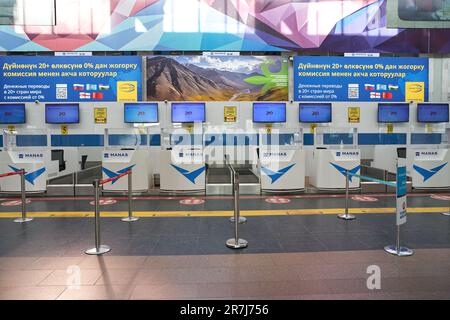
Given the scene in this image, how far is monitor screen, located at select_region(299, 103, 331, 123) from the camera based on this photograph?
879 cm

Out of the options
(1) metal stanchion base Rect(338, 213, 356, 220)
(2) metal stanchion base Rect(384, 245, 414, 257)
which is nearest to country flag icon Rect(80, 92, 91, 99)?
(1) metal stanchion base Rect(338, 213, 356, 220)

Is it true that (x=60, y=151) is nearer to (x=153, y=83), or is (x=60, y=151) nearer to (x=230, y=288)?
(x=153, y=83)

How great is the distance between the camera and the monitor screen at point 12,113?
27.9ft

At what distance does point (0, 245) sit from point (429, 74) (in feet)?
37.6

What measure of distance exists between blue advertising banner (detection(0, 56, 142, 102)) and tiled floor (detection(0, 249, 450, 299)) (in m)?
7.04

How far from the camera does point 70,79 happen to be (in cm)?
996

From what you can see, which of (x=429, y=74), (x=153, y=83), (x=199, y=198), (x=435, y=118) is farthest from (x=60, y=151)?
(x=429, y=74)

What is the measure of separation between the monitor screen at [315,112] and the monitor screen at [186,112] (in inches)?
100

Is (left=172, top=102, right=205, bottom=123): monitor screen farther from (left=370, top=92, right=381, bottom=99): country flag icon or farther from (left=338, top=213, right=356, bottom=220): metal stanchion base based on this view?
(left=370, top=92, right=381, bottom=99): country flag icon

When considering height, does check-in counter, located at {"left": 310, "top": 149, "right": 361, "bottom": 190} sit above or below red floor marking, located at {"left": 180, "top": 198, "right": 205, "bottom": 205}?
above

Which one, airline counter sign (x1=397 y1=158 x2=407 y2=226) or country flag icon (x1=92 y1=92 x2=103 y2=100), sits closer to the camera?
airline counter sign (x1=397 y1=158 x2=407 y2=226)

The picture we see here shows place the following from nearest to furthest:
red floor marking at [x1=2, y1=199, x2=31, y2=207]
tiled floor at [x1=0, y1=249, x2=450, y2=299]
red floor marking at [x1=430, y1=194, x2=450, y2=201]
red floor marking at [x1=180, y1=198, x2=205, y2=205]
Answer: tiled floor at [x1=0, y1=249, x2=450, y2=299]
red floor marking at [x1=2, y1=199, x2=31, y2=207]
red floor marking at [x1=180, y1=198, x2=205, y2=205]
red floor marking at [x1=430, y1=194, x2=450, y2=201]

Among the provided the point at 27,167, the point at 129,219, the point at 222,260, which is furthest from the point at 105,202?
the point at 222,260
